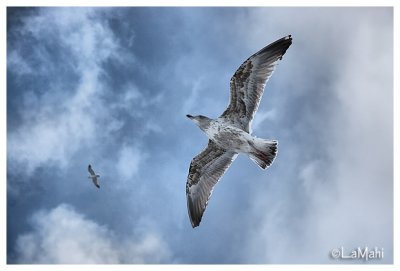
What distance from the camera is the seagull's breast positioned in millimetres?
9539

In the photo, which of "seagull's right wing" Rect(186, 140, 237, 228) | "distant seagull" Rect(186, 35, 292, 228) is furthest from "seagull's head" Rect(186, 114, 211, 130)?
"seagull's right wing" Rect(186, 140, 237, 228)

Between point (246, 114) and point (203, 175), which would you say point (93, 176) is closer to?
point (203, 175)

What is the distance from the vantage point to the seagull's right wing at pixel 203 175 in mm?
10414

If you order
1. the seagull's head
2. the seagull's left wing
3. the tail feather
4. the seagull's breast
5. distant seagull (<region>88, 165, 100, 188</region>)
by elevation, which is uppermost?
distant seagull (<region>88, 165, 100, 188</region>)

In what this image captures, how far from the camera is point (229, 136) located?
31.7 feet

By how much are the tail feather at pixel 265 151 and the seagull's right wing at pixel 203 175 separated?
0.97 m

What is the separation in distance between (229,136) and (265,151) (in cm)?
→ 65

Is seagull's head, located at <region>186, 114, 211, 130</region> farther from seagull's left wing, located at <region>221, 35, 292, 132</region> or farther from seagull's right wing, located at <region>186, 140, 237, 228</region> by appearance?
seagull's right wing, located at <region>186, 140, 237, 228</region>

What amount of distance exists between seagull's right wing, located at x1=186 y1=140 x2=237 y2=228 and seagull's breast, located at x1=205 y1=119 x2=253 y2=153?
0.50 m

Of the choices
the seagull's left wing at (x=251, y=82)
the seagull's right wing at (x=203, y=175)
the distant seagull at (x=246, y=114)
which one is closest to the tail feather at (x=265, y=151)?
the distant seagull at (x=246, y=114)

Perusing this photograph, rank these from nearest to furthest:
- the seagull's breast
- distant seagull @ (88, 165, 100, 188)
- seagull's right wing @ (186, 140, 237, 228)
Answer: the seagull's breast → seagull's right wing @ (186, 140, 237, 228) → distant seagull @ (88, 165, 100, 188)
